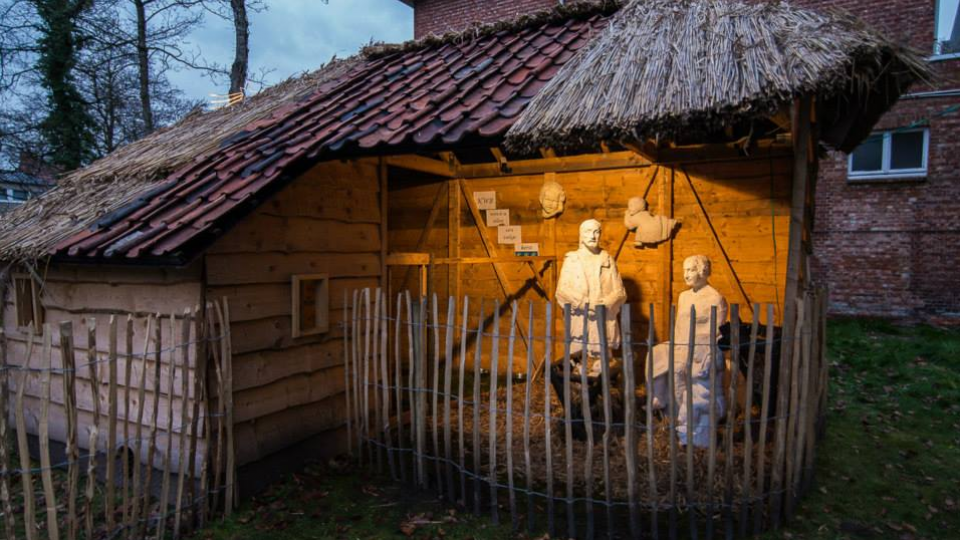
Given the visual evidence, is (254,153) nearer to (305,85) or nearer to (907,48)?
(305,85)

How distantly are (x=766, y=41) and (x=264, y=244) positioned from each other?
3.97 metres

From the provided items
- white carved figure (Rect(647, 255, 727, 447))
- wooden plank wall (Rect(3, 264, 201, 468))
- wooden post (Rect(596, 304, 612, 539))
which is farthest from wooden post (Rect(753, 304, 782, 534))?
wooden plank wall (Rect(3, 264, 201, 468))

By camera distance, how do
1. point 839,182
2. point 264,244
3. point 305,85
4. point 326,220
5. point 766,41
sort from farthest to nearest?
point 839,182 < point 305,85 < point 326,220 < point 264,244 < point 766,41

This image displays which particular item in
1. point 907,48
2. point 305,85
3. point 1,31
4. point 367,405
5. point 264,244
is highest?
point 1,31

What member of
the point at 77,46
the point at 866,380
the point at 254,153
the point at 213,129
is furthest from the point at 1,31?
the point at 866,380

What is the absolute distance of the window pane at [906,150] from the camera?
10781 millimetres

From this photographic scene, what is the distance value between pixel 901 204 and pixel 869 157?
1.15m

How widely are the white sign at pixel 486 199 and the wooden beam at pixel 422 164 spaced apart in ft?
1.48

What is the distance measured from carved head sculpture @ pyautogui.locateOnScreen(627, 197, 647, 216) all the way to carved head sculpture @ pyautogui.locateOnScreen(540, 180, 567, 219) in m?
0.89

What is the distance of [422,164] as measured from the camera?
268 inches

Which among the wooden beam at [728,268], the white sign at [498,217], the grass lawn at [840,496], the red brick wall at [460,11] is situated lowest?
the grass lawn at [840,496]

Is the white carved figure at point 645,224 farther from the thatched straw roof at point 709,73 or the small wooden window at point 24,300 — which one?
the small wooden window at point 24,300

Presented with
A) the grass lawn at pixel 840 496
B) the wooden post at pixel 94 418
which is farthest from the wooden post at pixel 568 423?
the wooden post at pixel 94 418

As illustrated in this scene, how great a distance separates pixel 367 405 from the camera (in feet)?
15.6
